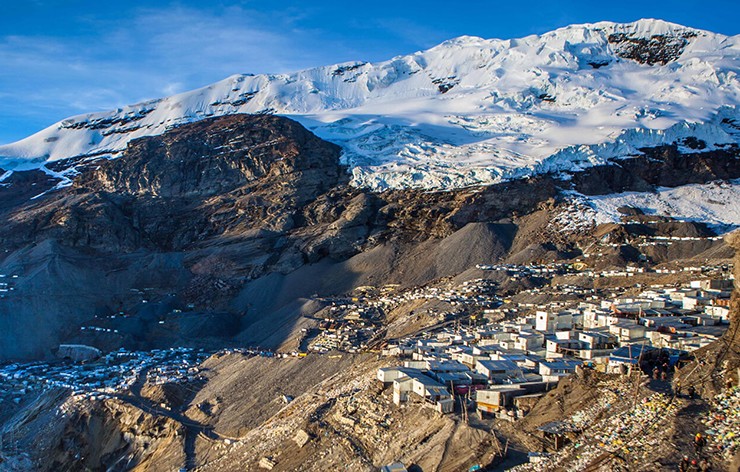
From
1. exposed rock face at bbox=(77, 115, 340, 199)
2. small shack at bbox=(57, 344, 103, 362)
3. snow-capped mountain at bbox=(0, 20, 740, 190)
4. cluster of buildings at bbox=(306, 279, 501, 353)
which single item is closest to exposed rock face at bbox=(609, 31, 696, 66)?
snow-capped mountain at bbox=(0, 20, 740, 190)

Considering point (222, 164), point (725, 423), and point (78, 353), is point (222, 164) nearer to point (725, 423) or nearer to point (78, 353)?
point (78, 353)

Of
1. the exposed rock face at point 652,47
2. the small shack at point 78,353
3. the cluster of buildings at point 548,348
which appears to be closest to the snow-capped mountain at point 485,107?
the exposed rock face at point 652,47

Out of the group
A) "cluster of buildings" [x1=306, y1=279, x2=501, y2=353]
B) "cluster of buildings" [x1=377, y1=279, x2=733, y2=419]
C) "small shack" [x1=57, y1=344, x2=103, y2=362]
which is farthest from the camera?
"small shack" [x1=57, y1=344, x2=103, y2=362]

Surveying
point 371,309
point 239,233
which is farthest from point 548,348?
point 239,233

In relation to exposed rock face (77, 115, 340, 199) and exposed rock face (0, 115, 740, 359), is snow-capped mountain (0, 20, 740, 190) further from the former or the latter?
exposed rock face (77, 115, 340, 199)

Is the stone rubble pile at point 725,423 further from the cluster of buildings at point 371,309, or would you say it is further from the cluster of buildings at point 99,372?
the cluster of buildings at point 99,372
